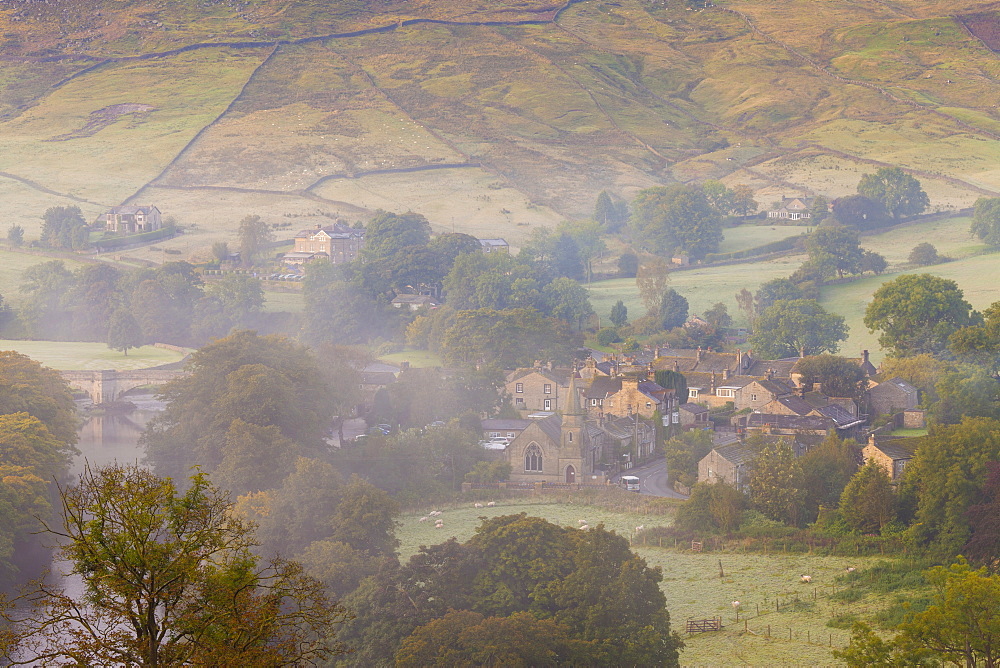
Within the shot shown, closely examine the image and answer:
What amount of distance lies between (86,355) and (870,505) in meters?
75.1

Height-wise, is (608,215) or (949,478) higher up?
(608,215)

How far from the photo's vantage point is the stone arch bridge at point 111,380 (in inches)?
4063

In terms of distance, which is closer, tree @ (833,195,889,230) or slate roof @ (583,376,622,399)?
slate roof @ (583,376,622,399)

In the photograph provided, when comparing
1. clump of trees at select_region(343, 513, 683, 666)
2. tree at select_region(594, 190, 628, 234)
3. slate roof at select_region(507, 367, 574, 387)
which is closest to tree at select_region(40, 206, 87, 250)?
tree at select_region(594, 190, 628, 234)

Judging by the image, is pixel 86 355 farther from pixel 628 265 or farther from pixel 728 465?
pixel 728 465

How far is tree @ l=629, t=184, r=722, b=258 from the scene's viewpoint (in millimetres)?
149250

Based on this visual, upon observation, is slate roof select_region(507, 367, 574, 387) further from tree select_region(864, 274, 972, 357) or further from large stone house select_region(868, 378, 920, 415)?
tree select_region(864, 274, 972, 357)

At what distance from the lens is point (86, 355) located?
114m

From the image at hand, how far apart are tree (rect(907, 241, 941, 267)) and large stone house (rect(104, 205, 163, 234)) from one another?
84.2m

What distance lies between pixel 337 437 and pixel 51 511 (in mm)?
25614

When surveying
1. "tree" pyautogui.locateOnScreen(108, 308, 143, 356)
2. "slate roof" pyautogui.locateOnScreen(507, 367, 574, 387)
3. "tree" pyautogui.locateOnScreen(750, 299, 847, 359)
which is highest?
"tree" pyautogui.locateOnScreen(108, 308, 143, 356)

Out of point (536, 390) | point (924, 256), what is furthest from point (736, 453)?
point (924, 256)

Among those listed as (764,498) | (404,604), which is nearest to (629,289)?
(764,498)

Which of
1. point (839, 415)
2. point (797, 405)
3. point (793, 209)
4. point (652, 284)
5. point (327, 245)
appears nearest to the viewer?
point (839, 415)
